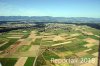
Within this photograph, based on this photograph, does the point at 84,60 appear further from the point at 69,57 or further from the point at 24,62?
the point at 24,62

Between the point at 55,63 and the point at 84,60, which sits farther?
the point at 84,60

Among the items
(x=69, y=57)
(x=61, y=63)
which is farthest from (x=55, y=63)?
(x=69, y=57)

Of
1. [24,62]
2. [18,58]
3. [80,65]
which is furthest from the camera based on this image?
[18,58]

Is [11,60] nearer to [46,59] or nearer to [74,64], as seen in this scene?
[46,59]

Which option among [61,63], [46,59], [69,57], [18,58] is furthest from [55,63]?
[18,58]

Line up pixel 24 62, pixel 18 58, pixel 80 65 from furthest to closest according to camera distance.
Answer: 1. pixel 18 58
2. pixel 24 62
3. pixel 80 65

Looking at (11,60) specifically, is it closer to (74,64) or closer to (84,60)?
(74,64)

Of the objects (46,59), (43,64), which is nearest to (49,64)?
(43,64)

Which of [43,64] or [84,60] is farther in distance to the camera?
[84,60]
